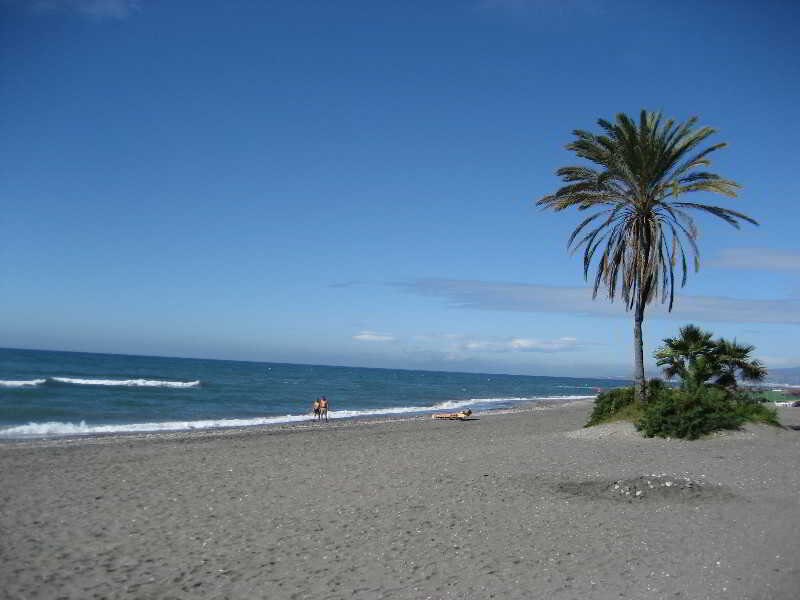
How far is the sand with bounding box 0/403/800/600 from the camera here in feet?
22.3

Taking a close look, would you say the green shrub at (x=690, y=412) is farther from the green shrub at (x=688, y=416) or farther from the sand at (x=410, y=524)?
the sand at (x=410, y=524)

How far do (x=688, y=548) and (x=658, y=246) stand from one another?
1319 cm

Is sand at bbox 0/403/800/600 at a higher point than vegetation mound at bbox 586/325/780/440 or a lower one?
lower

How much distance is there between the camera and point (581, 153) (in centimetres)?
2041

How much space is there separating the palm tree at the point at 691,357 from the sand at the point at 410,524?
17.1 feet

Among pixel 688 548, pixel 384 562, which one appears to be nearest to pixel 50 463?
pixel 384 562

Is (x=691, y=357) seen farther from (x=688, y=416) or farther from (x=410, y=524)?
(x=410, y=524)

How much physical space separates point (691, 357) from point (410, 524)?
52.6 feet

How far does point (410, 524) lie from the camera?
29.7 ft

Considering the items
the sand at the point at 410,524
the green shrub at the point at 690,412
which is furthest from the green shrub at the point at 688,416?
the sand at the point at 410,524

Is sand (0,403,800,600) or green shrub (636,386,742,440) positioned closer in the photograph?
sand (0,403,800,600)

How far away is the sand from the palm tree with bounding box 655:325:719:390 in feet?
17.1

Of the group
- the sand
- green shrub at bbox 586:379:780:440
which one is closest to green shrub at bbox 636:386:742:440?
green shrub at bbox 586:379:780:440

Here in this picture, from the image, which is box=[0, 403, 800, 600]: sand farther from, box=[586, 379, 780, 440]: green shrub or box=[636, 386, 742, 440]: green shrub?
box=[586, 379, 780, 440]: green shrub
